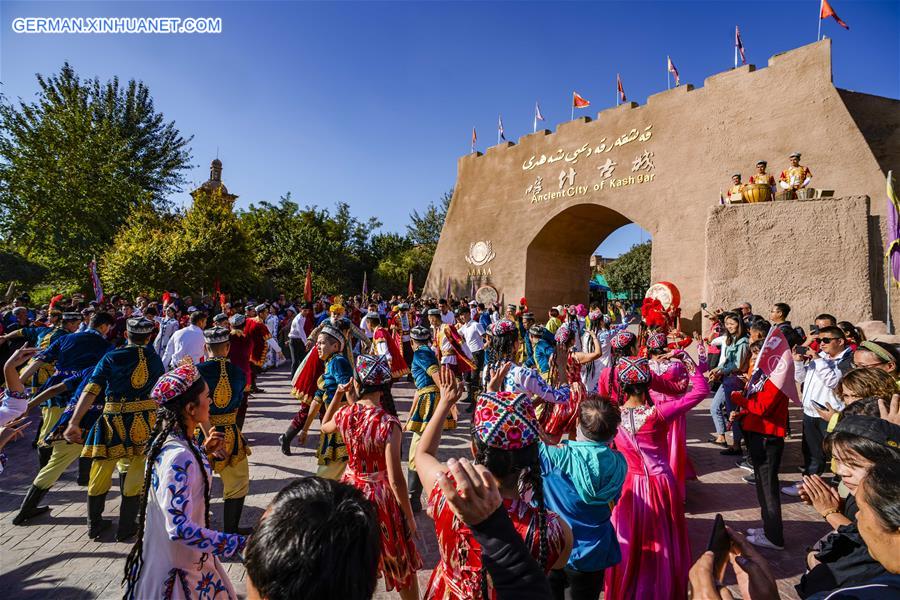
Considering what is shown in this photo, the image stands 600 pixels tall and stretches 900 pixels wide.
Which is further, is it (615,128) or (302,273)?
(302,273)

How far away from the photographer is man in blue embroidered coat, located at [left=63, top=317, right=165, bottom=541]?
388 centimetres

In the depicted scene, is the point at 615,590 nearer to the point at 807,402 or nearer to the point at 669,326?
the point at 807,402

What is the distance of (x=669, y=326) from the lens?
12516 mm

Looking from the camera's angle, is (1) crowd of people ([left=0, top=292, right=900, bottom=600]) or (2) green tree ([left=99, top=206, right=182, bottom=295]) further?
(2) green tree ([left=99, top=206, right=182, bottom=295])

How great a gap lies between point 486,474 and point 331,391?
11.7ft

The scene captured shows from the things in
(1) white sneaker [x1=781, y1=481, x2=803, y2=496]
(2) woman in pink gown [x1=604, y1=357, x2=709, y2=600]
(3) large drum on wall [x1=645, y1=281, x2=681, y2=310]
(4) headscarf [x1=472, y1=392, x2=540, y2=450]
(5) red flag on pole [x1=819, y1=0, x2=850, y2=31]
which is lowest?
(1) white sneaker [x1=781, y1=481, x2=803, y2=496]

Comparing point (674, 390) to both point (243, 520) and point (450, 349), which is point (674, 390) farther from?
point (243, 520)

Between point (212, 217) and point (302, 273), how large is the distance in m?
9.52

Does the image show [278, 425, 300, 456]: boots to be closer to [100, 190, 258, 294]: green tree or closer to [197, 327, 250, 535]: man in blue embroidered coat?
[197, 327, 250, 535]: man in blue embroidered coat

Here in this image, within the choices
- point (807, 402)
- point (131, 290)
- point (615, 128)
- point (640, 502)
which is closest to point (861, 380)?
point (640, 502)

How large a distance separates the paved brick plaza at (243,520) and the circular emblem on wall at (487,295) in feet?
44.1

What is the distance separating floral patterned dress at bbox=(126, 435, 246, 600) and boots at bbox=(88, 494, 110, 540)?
2615 millimetres

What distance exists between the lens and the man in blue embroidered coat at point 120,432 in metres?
3.88

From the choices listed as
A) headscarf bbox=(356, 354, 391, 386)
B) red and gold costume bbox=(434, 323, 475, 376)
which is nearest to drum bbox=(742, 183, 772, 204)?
red and gold costume bbox=(434, 323, 475, 376)
